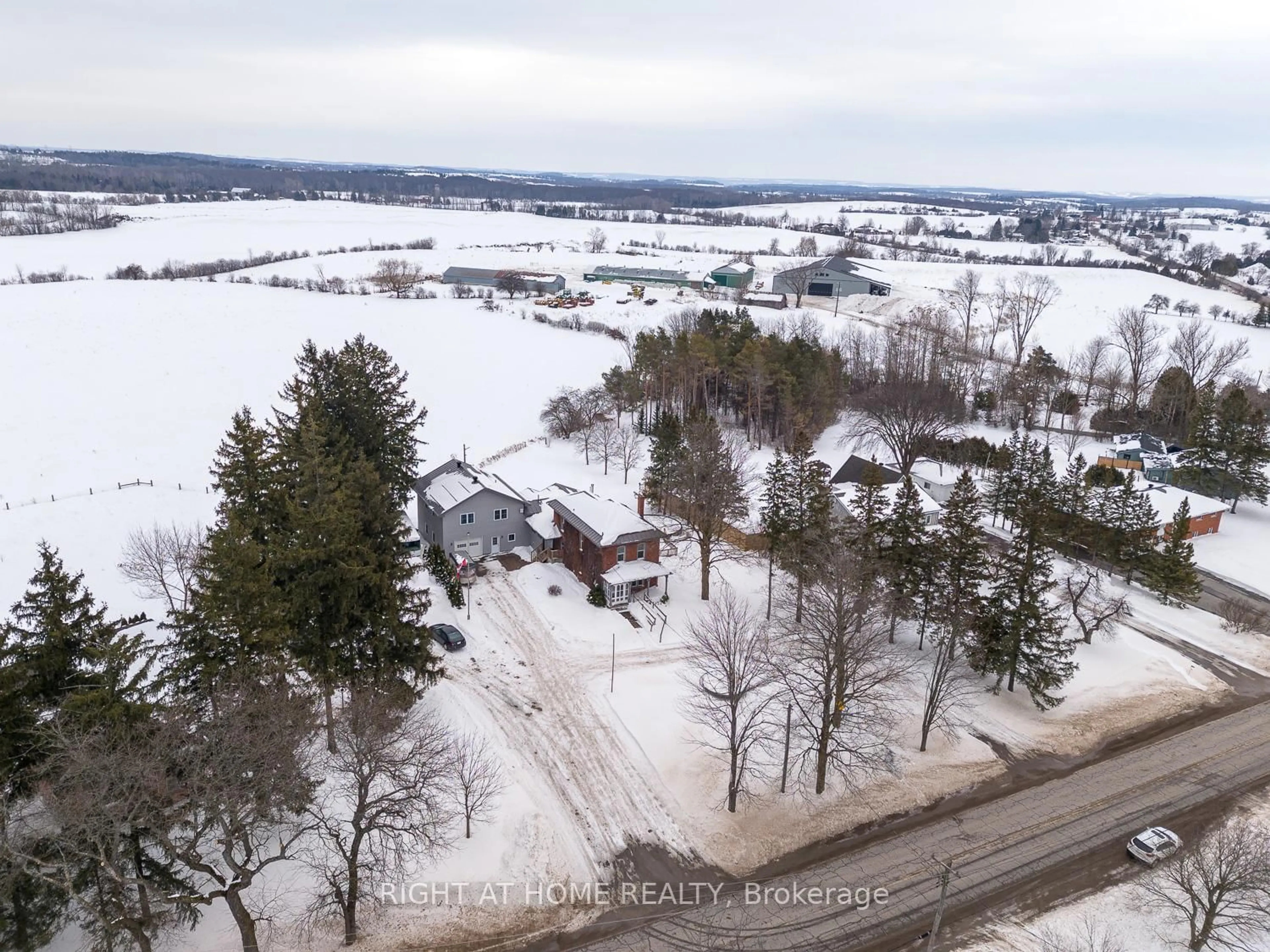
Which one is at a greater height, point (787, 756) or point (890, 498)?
Result: point (890, 498)

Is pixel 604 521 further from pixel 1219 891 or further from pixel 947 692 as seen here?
pixel 1219 891

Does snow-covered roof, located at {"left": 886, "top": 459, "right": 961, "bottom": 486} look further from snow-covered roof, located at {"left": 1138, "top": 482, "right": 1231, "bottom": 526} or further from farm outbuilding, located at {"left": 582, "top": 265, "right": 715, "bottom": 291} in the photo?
farm outbuilding, located at {"left": 582, "top": 265, "right": 715, "bottom": 291}

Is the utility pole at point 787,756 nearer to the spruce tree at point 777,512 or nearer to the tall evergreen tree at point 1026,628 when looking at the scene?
the tall evergreen tree at point 1026,628

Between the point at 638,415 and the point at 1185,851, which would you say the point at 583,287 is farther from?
the point at 1185,851

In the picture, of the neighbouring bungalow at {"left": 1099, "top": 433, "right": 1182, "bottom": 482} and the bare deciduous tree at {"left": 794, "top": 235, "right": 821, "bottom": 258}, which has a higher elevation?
the bare deciduous tree at {"left": 794, "top": 235, "right": 821, "bottom": 258}

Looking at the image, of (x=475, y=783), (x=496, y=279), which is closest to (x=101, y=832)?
(x=475, y=783)

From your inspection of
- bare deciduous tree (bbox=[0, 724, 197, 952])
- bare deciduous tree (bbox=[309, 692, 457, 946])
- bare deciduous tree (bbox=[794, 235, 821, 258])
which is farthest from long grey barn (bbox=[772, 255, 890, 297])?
bare deciduous tree (bbox=[0, 724, 197, 952])

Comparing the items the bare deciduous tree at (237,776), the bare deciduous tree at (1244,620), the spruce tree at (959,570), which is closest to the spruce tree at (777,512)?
the spruce tree at (959,570)
